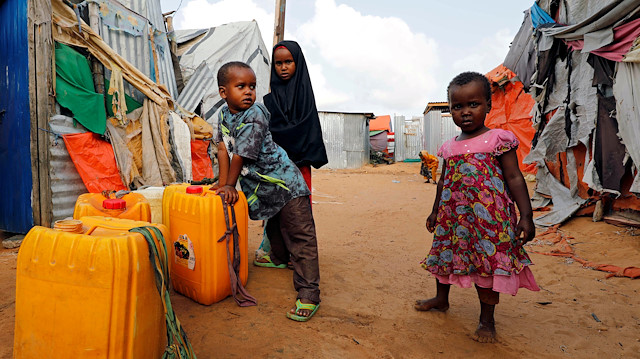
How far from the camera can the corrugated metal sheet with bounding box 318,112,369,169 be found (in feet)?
58.8

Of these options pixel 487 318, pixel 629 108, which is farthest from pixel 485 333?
pixel 629 108

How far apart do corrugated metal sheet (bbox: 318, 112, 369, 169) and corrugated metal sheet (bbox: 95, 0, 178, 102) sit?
1173cm

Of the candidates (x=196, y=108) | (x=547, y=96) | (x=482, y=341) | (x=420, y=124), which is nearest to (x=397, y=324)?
(x=482, y=341)

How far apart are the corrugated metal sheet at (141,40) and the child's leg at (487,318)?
509 cm

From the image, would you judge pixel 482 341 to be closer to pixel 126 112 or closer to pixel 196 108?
pixel 126 112

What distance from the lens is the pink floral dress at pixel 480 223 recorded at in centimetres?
172

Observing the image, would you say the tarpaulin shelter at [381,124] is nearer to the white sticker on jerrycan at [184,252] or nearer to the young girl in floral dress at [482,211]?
the young girl in floral dress at [482,211]

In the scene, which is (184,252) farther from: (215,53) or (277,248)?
(215,53)

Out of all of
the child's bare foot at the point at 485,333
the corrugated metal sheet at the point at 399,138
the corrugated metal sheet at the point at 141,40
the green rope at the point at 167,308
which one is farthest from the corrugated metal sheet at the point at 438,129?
the green rope at the point at 167,308

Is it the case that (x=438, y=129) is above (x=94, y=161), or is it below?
above

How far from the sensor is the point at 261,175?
7.09 feet

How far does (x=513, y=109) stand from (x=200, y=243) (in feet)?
31.5

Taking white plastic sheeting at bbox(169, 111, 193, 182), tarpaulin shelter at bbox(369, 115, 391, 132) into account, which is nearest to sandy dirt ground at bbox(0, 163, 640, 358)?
white plastic sheeting at bbox(169, 111, 193, 182)

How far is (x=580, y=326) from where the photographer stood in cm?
203
